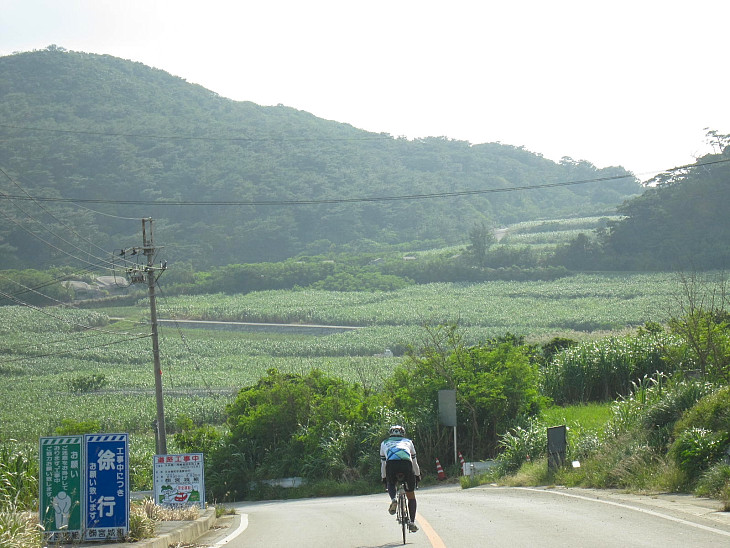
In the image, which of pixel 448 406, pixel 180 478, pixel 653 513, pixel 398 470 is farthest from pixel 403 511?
pixel 448 406

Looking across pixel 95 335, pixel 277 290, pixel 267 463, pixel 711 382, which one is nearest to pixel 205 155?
pixel 277 290

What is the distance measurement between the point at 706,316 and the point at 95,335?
217ft

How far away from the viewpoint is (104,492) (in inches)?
328

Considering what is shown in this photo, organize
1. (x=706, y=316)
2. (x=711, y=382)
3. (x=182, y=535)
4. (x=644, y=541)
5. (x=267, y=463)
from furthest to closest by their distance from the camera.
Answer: (x=267, y=463) < (x=706, y=316) < (x=711, y=382) < (x=182, y=535) < (x=644, y=541)

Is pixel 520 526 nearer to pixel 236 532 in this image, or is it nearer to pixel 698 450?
pixel 236 532

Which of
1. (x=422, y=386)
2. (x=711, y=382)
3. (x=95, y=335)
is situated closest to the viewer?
(x=711, y=382)

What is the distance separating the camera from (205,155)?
172125 mm

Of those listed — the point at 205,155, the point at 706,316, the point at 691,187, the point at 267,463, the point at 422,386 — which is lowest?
the point at 267,463

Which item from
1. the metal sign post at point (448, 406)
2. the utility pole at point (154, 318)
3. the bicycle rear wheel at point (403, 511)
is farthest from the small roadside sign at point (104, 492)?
the utility pole at point (154, 318)

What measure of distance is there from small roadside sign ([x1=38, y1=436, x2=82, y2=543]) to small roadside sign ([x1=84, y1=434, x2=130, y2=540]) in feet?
0.30

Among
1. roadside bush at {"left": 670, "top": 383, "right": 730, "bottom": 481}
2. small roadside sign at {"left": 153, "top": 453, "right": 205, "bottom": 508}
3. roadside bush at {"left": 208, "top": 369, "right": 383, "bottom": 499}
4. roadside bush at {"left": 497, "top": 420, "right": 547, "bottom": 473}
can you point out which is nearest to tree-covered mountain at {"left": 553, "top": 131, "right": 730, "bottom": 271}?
roadside bush at {"left": 208, "top": 369, "right": 383, "bottom": 499}

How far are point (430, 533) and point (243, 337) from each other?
66.4m

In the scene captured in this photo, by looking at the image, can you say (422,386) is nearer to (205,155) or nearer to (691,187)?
(691,187)

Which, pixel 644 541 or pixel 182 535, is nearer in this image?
pixel 644 541
